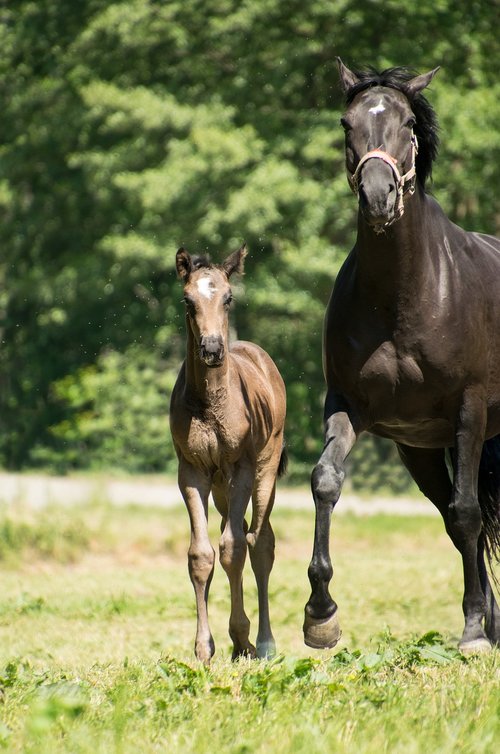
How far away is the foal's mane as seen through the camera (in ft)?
18.5

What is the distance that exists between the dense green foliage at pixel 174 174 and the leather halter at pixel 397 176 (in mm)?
13331

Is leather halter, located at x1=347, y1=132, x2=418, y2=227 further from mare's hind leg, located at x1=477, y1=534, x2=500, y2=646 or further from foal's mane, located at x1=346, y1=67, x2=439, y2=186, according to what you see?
mare's hind leg, located at x1=477, y1=534, x2=500, y2=646

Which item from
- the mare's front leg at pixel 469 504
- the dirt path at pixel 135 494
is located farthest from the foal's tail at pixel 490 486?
the dirt path at pixel 135 494

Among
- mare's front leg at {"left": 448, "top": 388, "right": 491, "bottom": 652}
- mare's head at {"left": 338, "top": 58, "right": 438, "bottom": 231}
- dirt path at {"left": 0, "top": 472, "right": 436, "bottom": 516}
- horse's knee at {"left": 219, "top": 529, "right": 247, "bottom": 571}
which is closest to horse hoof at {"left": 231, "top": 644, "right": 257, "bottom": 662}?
horse's knee at {"left": 219, "top": 529, "right": 247, "bottom": 571}

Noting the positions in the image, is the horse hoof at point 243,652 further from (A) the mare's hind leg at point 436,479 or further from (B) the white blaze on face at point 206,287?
(B) the white blaze on face at point 206,287

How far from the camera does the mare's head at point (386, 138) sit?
16.6 feet

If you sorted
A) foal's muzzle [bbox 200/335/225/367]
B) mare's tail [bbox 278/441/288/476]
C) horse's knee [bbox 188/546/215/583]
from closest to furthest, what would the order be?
foal's muzzle [bbox 200/335/225/367] → horse's knee [bbox 188/546/215/583] → mare's tail [bbox 278/441/288/476]

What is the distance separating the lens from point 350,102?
18.6 ft

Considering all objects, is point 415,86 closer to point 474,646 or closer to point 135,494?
point 474,646

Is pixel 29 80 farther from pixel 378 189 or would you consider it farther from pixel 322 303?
pixel 378 189

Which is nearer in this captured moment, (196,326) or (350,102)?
(350,102)

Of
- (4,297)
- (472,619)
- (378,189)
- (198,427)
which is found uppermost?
(378,189)

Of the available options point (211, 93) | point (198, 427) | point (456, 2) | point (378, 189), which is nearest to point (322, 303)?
point (211, 93)

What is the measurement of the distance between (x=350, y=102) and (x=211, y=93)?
Result: 610 inches
